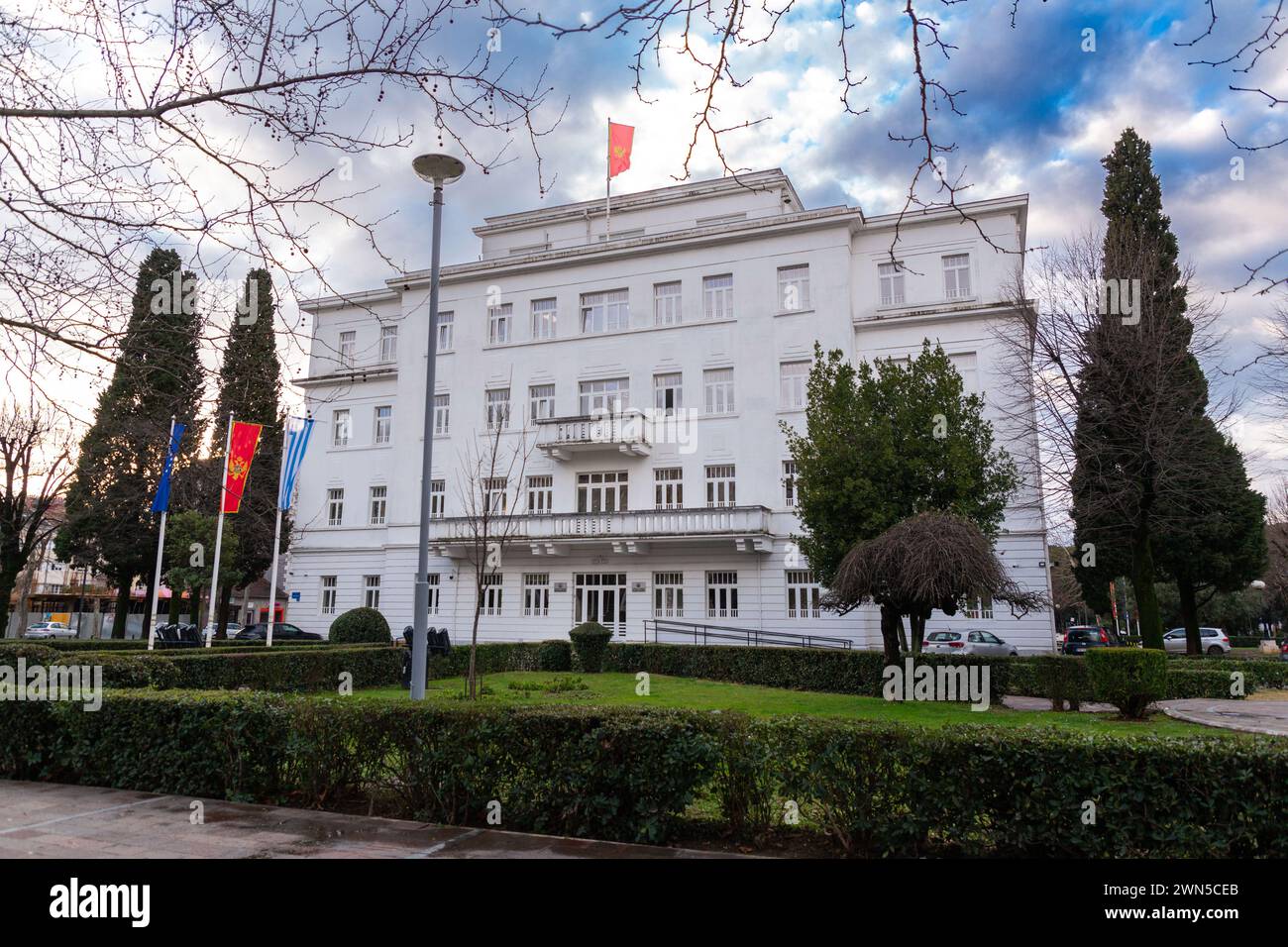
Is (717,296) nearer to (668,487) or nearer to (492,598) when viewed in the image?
(668,487)

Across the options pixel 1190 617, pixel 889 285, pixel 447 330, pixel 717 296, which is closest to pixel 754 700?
pixel 717 296

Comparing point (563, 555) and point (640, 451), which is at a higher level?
point (640, 451)

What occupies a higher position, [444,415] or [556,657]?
[444,415]

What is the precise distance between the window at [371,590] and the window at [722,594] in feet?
55.1

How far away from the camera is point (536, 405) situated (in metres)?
38.1

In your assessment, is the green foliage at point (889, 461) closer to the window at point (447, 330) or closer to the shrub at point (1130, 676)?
the shrub at point (1130, 676)

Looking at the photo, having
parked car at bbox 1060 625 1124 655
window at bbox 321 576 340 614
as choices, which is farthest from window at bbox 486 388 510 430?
parked car at bbox 1060 625 1124 655

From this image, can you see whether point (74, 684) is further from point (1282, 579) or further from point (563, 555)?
point (1282, 579)

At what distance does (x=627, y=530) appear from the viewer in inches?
1334

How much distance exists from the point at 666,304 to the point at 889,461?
1789cm

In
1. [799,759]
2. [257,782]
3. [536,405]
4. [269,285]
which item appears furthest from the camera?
[536,405]

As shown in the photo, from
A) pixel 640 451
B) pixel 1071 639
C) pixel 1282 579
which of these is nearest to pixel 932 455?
pixel 640 451
